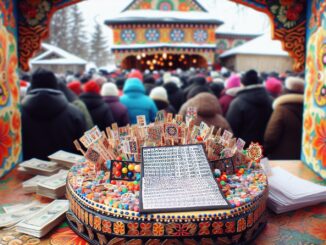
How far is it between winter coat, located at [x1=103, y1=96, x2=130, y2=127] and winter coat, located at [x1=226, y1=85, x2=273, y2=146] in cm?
119

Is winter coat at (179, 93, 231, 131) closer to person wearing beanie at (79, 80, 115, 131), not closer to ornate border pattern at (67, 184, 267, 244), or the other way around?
person wearing beanie at (79, 80, 115, 131)

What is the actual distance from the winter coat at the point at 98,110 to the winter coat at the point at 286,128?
1695 millimetres

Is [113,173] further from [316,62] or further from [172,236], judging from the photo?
[316,62]

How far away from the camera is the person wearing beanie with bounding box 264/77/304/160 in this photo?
11.0ft

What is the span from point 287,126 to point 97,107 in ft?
6.60

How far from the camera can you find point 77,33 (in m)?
36.7

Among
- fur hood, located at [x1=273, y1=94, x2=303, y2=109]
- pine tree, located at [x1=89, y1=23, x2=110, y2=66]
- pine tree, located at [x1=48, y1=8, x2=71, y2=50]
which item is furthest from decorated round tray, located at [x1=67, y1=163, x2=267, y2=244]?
pine tree, located at [x1=89, y1=23, x2=110, y2=66]

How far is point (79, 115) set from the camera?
3020mm

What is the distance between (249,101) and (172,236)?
8.85 ft

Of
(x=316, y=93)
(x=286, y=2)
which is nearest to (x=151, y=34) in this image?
(x=286, y=2)

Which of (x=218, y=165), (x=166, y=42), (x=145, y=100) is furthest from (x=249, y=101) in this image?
(x=166, y=42)

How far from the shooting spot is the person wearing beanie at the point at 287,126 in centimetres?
337

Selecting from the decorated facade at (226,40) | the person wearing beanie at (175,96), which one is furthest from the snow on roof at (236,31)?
the person wearing beanie at (175,96)

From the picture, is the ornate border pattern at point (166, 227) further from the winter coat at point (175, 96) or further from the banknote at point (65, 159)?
the winter coat at point (175, 96)
